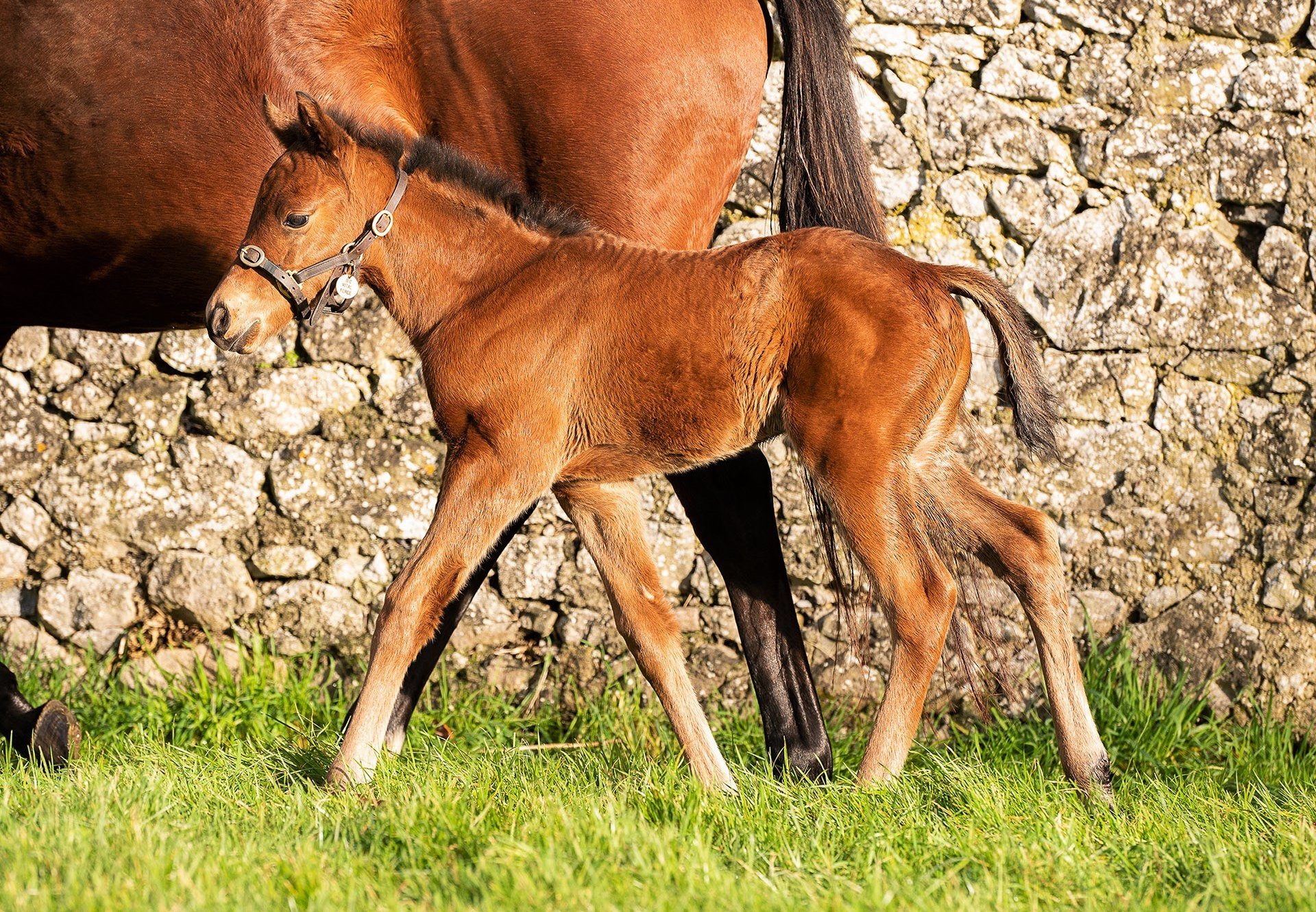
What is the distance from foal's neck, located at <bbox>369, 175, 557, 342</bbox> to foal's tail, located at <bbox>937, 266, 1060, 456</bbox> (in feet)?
3.32

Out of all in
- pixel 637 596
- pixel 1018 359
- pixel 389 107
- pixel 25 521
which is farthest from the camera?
pixel 25 521

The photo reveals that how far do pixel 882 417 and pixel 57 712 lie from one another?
8.07 feet

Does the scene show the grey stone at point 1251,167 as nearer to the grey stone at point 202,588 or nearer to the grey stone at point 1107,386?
the grey stone at point 1107,386

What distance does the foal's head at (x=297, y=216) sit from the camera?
2.60 m

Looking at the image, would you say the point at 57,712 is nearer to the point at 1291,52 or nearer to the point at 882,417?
the point at 882,417

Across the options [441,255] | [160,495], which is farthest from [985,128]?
[160,495]

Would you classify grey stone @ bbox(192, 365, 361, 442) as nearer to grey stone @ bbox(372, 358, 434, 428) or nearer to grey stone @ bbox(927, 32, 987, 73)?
grey stone @ bbox(372, 358, 434, 428)

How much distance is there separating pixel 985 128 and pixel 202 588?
3.30 meters

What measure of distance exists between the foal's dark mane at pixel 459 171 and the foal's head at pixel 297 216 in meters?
0.06

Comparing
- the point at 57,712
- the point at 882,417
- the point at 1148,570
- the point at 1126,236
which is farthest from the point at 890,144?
the point at 57,712

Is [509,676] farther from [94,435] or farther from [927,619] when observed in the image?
[927,619]

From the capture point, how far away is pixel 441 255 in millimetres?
2838

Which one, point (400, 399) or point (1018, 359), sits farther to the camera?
point (400, 399)

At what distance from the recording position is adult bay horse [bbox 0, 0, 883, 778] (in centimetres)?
315
